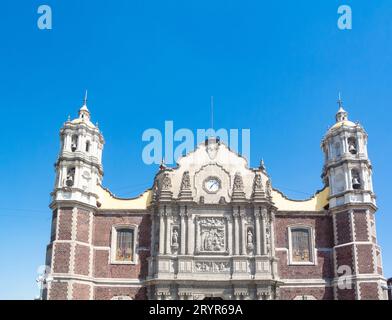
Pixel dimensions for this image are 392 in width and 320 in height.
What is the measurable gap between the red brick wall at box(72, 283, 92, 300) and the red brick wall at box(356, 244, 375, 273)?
18127 millimetres

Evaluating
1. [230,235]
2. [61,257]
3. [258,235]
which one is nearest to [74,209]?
[61,257]

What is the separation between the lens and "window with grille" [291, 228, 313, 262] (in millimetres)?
36188

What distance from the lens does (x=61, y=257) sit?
3347cm

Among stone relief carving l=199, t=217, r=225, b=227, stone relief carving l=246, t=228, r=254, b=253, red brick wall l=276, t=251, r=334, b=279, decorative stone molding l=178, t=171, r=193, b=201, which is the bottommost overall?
red brick wall l=276, t=251, r=334, b=279

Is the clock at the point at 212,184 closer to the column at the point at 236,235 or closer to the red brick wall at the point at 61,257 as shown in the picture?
the column at the point at 236,235

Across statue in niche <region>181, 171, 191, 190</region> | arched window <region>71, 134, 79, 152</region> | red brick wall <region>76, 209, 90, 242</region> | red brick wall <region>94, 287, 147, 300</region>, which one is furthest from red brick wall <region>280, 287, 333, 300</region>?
arched window <region>71, 134, 79, 152</region>

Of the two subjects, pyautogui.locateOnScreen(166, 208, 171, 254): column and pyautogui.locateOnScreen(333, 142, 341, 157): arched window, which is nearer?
pyautogui.locateOnScreen(166, 208, 171, 254): column

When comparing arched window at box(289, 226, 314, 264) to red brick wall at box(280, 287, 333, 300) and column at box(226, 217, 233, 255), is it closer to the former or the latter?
red brick wall at box(280, 287, 333, 300)

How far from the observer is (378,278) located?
3366 cm

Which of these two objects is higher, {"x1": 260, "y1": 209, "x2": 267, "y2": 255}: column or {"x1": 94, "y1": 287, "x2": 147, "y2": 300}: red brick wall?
{"x1": 260, "y1": 209, "x2": 267, "y2": 255}: column

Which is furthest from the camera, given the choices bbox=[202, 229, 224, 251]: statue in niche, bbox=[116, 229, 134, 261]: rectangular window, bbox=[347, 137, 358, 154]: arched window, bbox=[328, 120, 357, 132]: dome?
bbox=[328, 120, 357, 132]: dome

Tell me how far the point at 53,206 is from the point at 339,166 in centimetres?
2088
